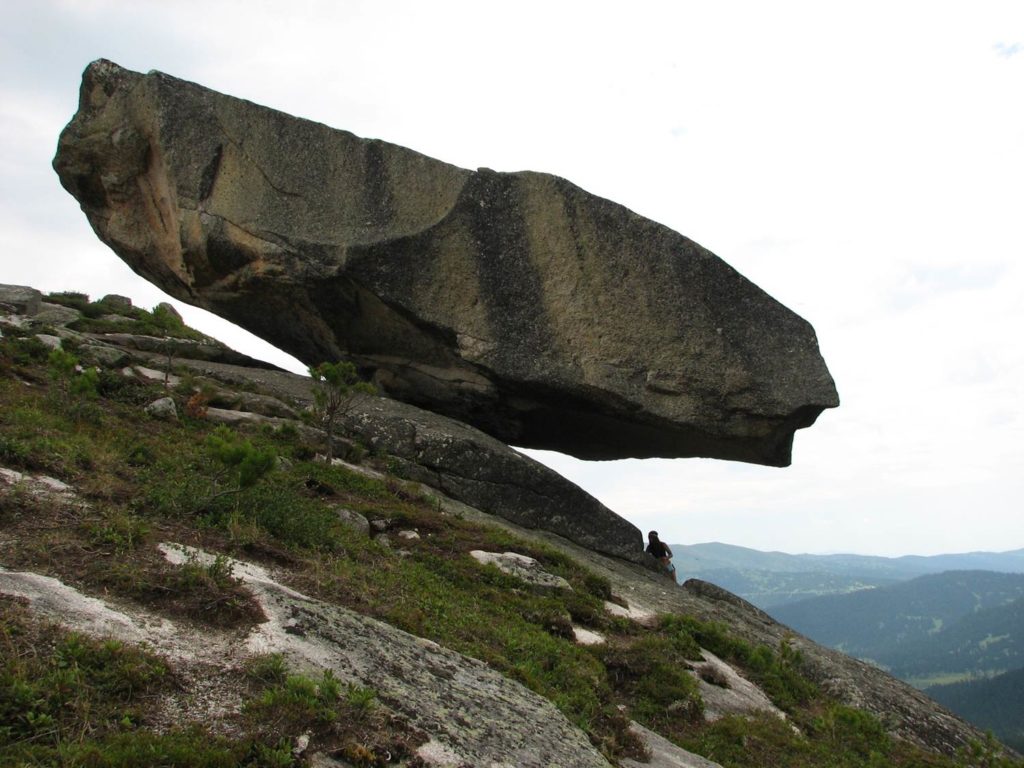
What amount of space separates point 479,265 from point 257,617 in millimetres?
13968

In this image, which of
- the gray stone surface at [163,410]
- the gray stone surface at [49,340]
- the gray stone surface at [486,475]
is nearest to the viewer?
the gray stone surface at [163,410]

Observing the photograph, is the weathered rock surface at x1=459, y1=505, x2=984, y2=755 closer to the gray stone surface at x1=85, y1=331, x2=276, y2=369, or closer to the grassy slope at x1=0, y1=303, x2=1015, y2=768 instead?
the grassy slope at x1=0, y1=303, x2=1015, y2=768

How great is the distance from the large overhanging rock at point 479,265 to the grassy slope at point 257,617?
476 cm

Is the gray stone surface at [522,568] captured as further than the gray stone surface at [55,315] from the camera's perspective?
No

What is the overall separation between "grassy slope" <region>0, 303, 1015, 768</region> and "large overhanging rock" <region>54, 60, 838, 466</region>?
476 centimetres

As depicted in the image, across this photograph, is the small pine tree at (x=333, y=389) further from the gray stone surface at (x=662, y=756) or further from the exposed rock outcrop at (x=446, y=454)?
the gray stone surface at (x=662, y=756)

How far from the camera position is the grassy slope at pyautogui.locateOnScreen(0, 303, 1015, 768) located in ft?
18.5

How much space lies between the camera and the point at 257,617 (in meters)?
7.47

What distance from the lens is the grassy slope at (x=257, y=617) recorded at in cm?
564

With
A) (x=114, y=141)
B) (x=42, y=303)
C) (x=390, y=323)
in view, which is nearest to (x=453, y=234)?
(x=390, y=323)

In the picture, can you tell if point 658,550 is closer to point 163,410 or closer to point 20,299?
point 163,410

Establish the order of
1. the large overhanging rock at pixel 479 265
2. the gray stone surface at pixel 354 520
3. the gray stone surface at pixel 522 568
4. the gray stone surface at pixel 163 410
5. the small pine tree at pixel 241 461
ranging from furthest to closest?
1. the large overhanging rock at pixel 479 265
2. the gray stone surface at pixel 163 410
3. the gray stone surface at pixel 522 568
4. the gray stone surface at pixel 354 520
5. the small pine tree at pixel 241 461

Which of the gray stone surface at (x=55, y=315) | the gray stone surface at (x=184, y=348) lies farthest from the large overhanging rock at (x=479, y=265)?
the gray stone surface at (x=55, y=315)

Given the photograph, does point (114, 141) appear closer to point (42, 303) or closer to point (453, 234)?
point (42, 303)
